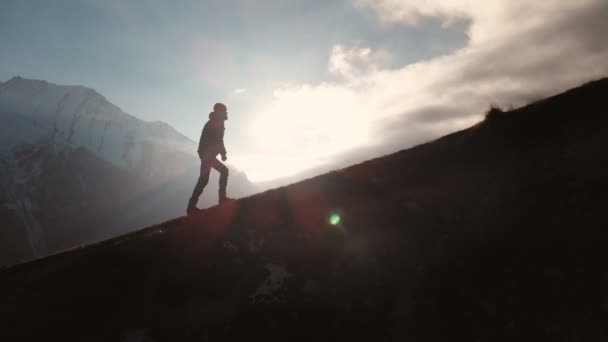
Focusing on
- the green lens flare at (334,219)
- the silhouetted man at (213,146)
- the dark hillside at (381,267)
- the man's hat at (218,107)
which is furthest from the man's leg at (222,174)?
the green lens flare at (334,219)

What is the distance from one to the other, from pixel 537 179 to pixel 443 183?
112 cm

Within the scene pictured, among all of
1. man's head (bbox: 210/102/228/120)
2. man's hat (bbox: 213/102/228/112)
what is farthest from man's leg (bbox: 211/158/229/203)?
man's hat (bbox: 213/102/228/112)

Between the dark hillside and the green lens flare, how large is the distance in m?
0.09

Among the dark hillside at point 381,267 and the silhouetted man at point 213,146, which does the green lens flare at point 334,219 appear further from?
the silhouetted man at point 213,146

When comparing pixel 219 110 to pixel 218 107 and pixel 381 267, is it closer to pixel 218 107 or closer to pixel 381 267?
pixel 218 107

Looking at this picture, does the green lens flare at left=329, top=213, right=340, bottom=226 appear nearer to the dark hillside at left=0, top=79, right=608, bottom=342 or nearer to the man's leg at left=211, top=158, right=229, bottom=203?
the dark hillside at left=0, top=79, right=608, bottom=342

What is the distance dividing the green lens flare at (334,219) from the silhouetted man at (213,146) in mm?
5385

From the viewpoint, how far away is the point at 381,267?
3.66 metres

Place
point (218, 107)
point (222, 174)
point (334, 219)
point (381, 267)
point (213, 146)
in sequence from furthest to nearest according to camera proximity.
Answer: point (222, 174)
point (218, 107)
point (213, 146)
point (334, 219)
point (381, 267)

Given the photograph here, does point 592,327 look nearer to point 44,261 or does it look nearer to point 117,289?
point 117,289

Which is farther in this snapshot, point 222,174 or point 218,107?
point 222,174

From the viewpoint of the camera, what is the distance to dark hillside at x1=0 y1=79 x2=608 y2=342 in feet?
9.84

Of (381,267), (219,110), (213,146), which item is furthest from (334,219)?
(219,110)

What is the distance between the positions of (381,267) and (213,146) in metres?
7.16
